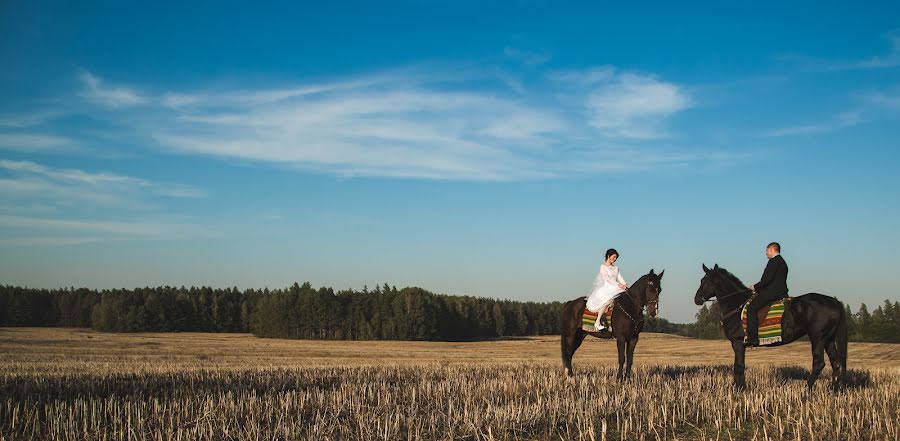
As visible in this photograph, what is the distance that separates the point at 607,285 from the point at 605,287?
101mm

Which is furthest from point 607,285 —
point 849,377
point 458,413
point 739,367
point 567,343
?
point 458,413

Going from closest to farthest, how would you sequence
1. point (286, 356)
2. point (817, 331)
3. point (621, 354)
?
point (817, 331) → point (621, 354) → point (286, 356)

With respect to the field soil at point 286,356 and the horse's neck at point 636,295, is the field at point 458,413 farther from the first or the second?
the field soil at point 286,356

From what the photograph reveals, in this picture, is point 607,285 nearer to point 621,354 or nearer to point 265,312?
point 621,354

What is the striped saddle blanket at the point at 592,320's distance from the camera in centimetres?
1623

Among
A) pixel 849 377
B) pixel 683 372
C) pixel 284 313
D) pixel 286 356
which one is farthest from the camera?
pixel 284 313

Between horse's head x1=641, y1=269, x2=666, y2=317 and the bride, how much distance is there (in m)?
0.62

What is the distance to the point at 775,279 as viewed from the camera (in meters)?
13.7

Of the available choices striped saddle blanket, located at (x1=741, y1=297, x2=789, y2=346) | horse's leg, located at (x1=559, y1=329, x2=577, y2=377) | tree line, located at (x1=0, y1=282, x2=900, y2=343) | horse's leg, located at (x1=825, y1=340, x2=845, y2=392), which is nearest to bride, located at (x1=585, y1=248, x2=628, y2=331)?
horse's leg, located at (x1=559, y1=329, x2=577, y2=377)

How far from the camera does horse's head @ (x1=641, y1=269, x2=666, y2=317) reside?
14859 millimetres

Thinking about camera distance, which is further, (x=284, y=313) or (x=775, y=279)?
(x=284, y=313)

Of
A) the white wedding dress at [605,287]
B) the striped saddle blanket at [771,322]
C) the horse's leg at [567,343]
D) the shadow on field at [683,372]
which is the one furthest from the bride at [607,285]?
the striped saddle blanket at [771,322]

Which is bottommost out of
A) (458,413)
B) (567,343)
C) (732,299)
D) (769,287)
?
(458,413)

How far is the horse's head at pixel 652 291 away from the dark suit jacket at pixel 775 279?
2183 millimetres
